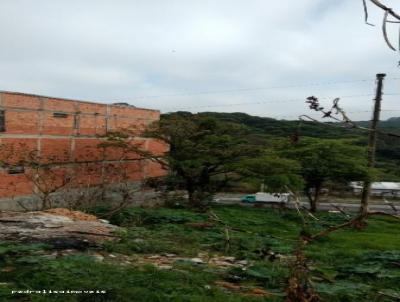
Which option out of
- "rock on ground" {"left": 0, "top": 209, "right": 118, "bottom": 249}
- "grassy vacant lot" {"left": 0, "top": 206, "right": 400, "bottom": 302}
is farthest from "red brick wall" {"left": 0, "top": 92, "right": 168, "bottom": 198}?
"grassy vacant lot" {"left": 0, "top": 206, "right": 400, "bottom": 302}

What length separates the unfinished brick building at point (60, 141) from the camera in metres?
13.1

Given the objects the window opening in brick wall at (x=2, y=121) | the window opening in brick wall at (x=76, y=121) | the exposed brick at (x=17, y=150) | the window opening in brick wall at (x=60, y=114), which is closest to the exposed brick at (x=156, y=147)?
the window opening in brick wall at (x=76, y=121)

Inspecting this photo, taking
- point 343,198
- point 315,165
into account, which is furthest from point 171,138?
point 343,198

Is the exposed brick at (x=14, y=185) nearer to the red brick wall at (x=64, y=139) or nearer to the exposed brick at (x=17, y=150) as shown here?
the red brick wall at (x=64, y=139)

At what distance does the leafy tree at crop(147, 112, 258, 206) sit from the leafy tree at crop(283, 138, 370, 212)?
2276 mm

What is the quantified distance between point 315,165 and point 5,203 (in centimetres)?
1222

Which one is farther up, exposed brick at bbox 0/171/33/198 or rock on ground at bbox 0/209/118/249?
rock on ground at bbox 0/209/118/249

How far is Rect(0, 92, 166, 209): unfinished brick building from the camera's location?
13109mm

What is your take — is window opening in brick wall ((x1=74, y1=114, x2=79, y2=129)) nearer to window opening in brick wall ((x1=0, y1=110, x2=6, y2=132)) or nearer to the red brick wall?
the red brick wall

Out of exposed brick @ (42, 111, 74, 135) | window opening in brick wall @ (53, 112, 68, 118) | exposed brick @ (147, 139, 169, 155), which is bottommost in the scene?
exposed brick @ (147, 139, 169, 155)

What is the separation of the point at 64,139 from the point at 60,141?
0.17 metres

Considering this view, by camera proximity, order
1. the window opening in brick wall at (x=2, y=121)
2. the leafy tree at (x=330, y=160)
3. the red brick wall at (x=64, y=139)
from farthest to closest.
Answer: the leafy tree at (x=330, y=160) < the red brick wall at (x=64, y=139) < the window opening in brick wall at (x=2, y=121)

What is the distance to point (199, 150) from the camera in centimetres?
1806

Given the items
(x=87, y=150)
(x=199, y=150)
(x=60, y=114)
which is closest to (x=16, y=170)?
(x=60, y=114)
